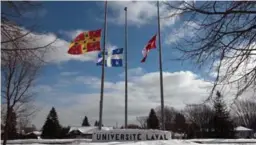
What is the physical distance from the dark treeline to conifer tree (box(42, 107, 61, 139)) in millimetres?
21117

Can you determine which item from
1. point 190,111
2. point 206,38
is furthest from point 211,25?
point 190,111

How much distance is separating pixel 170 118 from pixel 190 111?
15.5 m

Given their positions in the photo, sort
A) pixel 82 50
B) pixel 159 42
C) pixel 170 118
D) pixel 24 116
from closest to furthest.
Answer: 1. pixel 24 116
2. pixel 82 50
3. pixel 159 42
4. pixel 170 118

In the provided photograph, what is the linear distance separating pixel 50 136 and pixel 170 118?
141ft

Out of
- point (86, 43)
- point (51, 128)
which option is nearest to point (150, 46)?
point (86, 43)

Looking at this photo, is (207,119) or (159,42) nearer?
(159,42)

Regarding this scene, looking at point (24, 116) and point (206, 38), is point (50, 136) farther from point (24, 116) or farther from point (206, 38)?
point (206, 38)

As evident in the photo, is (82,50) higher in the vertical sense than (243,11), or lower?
higher

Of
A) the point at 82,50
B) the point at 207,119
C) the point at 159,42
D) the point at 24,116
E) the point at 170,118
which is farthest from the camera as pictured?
the point at 170,118

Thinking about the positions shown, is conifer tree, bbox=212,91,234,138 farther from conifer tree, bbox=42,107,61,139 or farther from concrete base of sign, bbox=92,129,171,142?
concrete base of sign, bbox=92,129,171,142

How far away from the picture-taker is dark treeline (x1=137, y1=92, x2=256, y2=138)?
57625 mm

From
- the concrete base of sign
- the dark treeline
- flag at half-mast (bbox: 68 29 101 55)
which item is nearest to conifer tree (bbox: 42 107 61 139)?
the dark treeline

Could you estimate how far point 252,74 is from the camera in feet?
23.1

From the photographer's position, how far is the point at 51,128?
6694 cm
